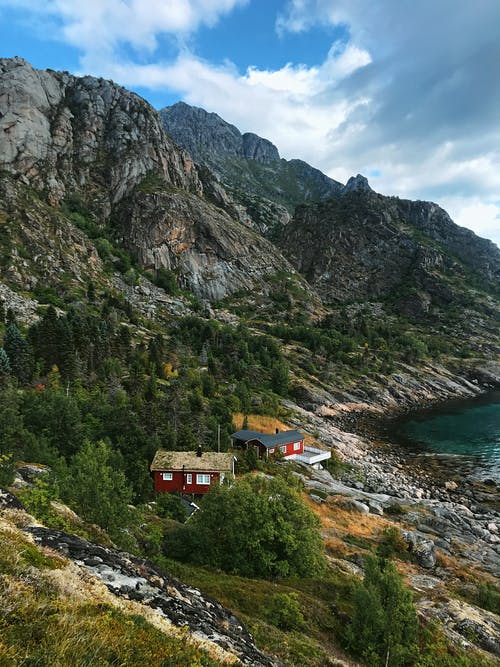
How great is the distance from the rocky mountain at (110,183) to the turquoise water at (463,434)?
103 meters

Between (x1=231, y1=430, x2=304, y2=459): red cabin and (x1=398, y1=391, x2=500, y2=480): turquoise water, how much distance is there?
26.8 meters

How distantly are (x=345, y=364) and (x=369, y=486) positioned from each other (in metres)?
74.0

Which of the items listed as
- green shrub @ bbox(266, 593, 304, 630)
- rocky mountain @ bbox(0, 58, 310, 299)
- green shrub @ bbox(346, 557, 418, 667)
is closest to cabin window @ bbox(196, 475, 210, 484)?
green shrub @ bbox(266, 593, 304, 630)

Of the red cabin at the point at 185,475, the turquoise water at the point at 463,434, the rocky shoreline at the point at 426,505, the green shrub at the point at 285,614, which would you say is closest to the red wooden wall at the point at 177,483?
the red cabin at the point at 185,475

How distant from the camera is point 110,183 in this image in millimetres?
161500

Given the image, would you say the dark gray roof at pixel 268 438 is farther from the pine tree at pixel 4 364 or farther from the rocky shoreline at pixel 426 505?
the pine tree at pixel 4 364

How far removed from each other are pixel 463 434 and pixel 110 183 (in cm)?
15895

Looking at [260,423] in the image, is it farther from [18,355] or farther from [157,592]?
[157,592]

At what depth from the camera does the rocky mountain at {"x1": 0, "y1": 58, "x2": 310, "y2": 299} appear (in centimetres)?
13012

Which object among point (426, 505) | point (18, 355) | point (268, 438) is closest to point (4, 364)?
point (18, 355)

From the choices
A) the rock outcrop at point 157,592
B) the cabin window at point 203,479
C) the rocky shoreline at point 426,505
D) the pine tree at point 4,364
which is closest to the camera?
the rock outcrop at point 157,592

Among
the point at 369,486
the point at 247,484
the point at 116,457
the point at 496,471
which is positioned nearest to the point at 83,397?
the point at 116,457

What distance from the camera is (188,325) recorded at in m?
118

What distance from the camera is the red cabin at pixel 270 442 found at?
52.9m
